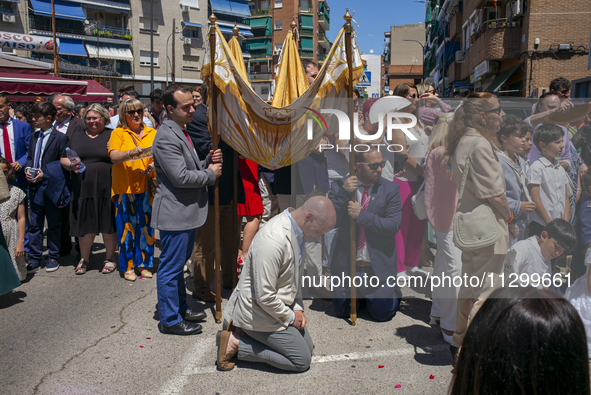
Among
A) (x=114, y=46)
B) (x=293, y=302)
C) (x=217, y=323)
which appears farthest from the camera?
(x=114, y=46)

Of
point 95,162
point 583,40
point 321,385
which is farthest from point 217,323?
point 583,40

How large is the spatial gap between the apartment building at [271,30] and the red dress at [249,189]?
220 feet

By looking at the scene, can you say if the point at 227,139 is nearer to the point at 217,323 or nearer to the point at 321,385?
the point at 217,323

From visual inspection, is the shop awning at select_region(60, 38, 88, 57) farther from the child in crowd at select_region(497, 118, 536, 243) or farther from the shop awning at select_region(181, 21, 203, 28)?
the child in crowd at select_region(497, 118, 536, 243)

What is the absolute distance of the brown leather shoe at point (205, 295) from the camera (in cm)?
479

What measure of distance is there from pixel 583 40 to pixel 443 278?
21456 mm

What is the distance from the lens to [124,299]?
481 cm

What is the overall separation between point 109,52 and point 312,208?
49667mm

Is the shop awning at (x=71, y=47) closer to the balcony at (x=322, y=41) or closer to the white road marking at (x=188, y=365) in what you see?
the balcony at (x=322, y=41)

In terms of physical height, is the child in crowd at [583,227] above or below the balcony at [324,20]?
below

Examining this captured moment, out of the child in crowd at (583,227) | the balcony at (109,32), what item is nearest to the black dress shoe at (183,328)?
the child in crowd at (583,227)

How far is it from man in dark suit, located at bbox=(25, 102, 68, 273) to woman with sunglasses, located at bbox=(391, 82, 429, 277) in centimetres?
404

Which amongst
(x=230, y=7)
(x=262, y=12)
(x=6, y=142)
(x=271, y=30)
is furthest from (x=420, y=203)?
(x=262, y=12)

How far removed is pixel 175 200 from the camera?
3930 millimetres
